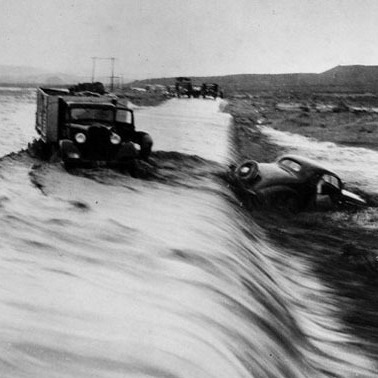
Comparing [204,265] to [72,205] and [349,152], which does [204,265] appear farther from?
[349,152]

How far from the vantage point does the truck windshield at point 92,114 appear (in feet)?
44.2

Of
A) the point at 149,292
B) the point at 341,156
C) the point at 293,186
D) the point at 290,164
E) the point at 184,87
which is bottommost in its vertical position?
the point at 341,156

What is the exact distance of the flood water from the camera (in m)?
4.58

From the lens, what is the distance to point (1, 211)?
28.0 feet

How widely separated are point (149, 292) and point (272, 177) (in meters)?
8.35

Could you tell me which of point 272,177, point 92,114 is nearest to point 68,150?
point 92,114

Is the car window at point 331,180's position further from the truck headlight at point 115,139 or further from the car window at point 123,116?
the truck headlight at point 115,139

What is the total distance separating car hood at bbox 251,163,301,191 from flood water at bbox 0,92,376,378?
→ 6.28ft

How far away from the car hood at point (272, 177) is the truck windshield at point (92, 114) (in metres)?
3.69

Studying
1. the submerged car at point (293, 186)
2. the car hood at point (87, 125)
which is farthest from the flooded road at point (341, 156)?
the car hood at point (87, 125)

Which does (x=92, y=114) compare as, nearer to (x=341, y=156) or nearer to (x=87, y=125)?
(x=87, y=125)

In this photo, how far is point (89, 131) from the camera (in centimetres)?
1259

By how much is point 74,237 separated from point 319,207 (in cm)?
793

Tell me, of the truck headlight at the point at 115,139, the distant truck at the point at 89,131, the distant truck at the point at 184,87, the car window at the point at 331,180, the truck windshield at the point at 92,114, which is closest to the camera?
the distant truck at the point at 89,131
